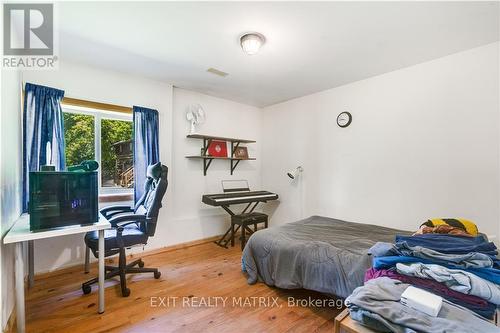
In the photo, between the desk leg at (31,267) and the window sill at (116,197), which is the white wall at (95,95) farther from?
the window sill at (116,197)

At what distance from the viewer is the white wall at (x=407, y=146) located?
2170 mm

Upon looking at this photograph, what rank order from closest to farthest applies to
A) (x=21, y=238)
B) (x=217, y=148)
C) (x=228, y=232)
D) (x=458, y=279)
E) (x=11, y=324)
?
1. (x=458, y=279)
2. (x=21, y=238)
3. (x=11, y=324)
4. (x=228, y=232)
5. (x=217, y=148)

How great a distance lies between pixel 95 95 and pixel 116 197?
1282 millimetres

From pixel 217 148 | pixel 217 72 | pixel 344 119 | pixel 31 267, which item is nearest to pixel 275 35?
pixel 217 72

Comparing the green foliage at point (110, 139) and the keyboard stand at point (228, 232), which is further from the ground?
the green foliage at point (110, 139)

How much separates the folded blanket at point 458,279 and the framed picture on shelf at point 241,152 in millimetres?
3182

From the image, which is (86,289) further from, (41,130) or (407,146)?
(407,146)

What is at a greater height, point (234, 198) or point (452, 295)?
point (234, 198)

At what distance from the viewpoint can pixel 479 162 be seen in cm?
218

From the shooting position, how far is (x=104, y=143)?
116 inches

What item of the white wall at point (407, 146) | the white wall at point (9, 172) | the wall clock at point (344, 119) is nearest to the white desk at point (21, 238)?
the white wall at point (9, 172)

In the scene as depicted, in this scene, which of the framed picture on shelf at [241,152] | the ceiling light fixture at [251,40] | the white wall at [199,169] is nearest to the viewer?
the ceiling light fixture at [251,40]

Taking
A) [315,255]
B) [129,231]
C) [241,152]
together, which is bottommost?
[315,255]

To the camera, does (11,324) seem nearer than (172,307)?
Yes
